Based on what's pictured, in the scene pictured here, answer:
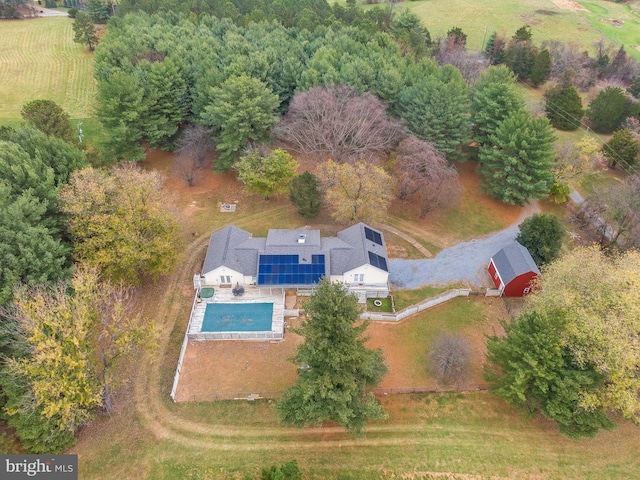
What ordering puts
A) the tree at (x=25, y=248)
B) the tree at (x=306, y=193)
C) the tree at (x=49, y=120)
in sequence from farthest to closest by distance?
→ the tree at (x=49, y=120)
the tree at (x=306, y=193)
the tree at (x=25, y=248)

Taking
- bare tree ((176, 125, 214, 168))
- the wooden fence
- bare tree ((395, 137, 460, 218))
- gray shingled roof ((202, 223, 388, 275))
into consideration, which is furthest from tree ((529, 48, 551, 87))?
bare tree ((176, 125, 214, 168))

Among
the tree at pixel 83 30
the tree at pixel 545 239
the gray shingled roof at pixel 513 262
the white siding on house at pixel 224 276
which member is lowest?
the white siding on house at pixel 224 276

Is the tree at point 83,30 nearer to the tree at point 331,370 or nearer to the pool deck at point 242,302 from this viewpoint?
the pool deck at point 242,302

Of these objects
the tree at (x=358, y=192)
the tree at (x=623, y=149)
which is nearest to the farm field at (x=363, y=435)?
the tree at (x=358, y=192)

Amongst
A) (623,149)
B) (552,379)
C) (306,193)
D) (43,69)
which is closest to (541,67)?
(623,149)

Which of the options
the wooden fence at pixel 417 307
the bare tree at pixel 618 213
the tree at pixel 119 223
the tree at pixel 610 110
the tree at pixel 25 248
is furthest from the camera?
the tree at pixel 610 110

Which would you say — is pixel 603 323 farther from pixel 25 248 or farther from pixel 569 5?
pixel 569 5
